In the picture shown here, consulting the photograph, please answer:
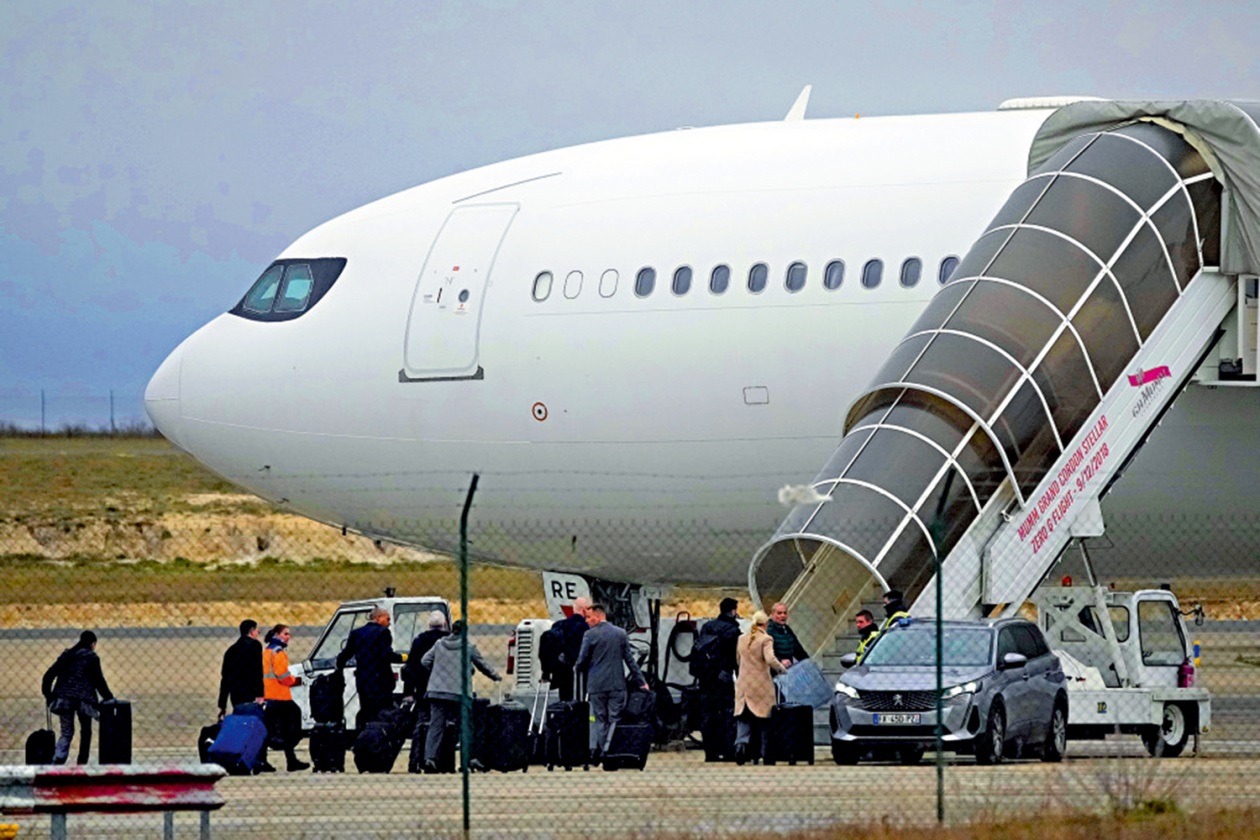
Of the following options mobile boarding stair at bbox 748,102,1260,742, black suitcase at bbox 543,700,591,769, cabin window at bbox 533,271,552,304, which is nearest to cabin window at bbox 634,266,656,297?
cabin window at bbox 533,271,552,304

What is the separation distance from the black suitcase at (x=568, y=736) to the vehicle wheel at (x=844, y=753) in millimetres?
2158

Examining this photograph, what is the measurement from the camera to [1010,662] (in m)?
19.1

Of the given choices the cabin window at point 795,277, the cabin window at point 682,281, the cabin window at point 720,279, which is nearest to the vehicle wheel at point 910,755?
the cabin window at point 795,277

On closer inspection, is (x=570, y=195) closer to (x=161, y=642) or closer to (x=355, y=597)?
(x=161, y=642)

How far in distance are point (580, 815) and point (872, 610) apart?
6337 millimetres

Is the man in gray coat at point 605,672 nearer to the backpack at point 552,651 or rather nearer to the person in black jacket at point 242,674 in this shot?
the backpack at point 552,651

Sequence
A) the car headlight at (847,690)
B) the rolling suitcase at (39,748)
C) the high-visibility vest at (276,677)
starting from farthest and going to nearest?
the high-visibility vest at (276,677) < the car headlight at (847,690) < the rolling suitcase at (39,748)

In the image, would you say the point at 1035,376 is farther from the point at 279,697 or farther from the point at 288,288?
the point at 288,288

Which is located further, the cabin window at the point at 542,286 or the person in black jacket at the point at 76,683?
the cabin window at the point at 542,286

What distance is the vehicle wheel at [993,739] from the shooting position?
61.3 feet

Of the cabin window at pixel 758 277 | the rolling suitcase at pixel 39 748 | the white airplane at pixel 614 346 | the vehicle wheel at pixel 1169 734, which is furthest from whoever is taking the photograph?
the cabin window at pixel 758 277

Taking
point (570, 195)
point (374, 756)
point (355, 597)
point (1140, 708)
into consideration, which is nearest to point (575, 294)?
point (570, 195)

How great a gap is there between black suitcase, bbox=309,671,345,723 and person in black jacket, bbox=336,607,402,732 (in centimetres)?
17

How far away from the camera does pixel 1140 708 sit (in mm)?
20516
